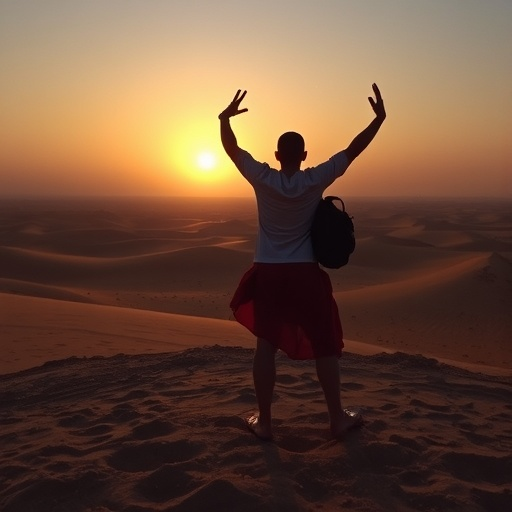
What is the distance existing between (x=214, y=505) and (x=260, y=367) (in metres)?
0.97

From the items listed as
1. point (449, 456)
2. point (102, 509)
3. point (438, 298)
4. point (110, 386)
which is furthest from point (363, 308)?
point (102, 509)

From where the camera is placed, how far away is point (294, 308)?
3.77m

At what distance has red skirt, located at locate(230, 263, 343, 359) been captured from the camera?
12.2 ft

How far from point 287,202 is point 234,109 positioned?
764 mm

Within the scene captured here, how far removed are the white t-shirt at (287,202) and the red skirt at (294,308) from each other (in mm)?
86

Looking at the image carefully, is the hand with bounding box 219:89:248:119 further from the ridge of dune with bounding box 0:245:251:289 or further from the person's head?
the ridge of dune with bounding box 0:245:251:289

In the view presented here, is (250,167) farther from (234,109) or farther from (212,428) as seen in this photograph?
(212,428)

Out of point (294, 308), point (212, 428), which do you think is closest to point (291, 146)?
point (294, 308)

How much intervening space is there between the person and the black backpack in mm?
70

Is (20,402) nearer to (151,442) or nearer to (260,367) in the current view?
(151,442)

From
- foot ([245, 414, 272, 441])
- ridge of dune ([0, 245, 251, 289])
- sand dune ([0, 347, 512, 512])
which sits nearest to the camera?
sand dune ([0, 347, 512, 512])

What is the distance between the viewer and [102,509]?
3.12 meters

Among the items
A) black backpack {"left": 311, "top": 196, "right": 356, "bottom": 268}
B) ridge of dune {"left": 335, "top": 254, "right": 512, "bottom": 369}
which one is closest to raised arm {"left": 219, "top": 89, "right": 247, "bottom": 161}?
black backpack {"left": 311, "top": 196, "right": 356, "bottom": 268}

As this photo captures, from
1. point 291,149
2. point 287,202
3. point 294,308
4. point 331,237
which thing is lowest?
point 294,308
